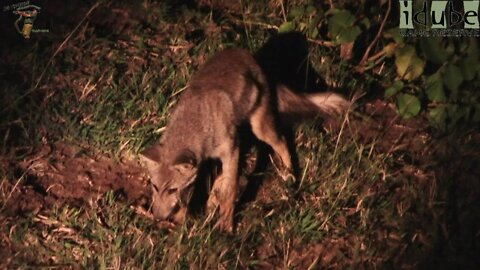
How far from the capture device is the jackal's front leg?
5.55 metres

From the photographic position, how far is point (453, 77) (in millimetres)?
5938

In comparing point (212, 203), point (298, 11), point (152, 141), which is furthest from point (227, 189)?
point (298, 11)

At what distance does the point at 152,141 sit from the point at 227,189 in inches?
34.6

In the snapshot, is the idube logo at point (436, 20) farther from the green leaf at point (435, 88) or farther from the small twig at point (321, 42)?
the small twig at point (321, 42)

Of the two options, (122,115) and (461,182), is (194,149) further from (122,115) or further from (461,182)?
(461,182)

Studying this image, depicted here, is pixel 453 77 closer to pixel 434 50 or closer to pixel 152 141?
pixel 434 50

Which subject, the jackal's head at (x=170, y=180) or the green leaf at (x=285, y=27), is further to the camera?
the green leaf at (x=285, y=27)

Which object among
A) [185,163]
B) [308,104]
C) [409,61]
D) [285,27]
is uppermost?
[285,27]

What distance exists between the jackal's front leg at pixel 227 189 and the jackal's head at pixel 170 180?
28 centimetres

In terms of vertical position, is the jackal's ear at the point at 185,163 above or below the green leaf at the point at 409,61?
below

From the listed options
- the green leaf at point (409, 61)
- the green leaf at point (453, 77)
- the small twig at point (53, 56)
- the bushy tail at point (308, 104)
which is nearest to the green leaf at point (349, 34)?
the green leaf at point (409, 61)

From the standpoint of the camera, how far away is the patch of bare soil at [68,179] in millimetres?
5539

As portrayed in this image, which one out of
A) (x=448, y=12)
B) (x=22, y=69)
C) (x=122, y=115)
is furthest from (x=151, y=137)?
(x=448, y=12)

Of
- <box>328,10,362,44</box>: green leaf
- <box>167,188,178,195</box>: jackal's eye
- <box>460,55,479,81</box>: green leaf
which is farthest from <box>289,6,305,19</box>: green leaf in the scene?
<box>167,188,178,195</box>: jackal's eye
